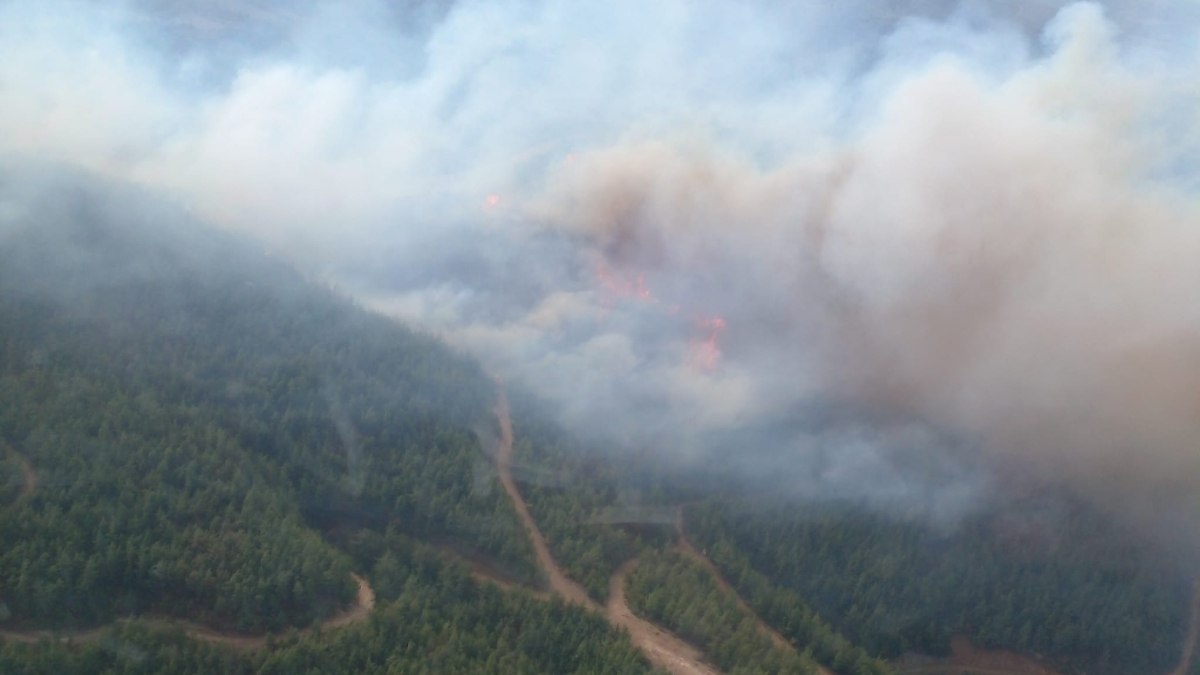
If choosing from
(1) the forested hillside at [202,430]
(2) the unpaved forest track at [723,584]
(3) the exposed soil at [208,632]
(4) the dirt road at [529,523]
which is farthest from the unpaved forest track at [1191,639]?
(3) the exposed soil at [208,632]

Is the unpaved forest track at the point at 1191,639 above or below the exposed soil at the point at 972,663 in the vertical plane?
above

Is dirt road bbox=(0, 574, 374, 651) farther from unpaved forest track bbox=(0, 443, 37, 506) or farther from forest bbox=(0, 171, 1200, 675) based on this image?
unpaved forest track bbox=(0, 443, 37, 506)

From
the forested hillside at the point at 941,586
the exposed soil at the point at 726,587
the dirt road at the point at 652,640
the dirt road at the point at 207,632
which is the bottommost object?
the dirt road at the point at 207,632

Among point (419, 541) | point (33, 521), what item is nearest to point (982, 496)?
point (419, 541)

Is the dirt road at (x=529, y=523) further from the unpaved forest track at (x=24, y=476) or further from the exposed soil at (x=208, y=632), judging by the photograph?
the unpaved forest track at (x=24, y=476)

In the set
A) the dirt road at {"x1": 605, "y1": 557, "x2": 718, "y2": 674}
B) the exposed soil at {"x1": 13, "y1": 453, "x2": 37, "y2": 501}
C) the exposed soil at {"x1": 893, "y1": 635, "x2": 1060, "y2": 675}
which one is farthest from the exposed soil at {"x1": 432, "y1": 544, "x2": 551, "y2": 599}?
the exposed soil at {"x1": 893, "y1": 635, "x2": 1060, "y2": 675}

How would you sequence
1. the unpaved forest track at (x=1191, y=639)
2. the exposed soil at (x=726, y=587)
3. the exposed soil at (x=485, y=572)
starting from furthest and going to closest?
the unpaved forest track at (x=1191, y=639), the exposed soil at (x=726, y=587), the exposed soil at (x=485, y=572)
